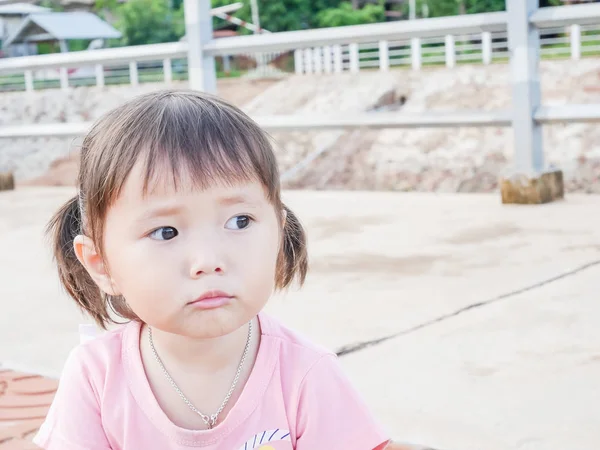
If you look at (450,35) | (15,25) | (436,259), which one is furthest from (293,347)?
(15,25)

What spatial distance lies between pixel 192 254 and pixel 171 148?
128mm

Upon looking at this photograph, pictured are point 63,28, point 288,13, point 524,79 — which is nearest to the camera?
point 524,79

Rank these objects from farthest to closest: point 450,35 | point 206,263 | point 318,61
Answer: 1. point 318,61
2. point 450,35
3. point 206,263

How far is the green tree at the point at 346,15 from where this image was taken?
27016 mm

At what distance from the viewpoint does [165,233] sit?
3.69ft

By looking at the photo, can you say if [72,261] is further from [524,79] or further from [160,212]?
[524,79]

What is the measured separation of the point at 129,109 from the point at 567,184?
209 inches

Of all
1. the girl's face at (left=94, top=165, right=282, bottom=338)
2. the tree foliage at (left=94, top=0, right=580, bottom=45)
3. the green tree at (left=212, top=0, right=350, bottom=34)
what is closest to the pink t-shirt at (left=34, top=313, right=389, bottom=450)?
the girl's face at (left=94, top=165, right=282, bottom=338)

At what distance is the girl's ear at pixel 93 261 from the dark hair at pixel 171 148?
0.01 meters

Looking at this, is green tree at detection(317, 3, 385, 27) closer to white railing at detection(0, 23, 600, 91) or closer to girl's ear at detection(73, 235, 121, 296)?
white railing at detection(0, 23, 600, 91)

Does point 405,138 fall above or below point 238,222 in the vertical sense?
below

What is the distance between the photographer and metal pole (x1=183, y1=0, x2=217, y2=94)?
400cm

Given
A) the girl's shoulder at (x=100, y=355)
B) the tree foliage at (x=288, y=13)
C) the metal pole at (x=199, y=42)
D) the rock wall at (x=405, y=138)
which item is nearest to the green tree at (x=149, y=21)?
the tree foliage at (x=288, y=13)

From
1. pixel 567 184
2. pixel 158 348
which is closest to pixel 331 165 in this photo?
pixel 567 184
